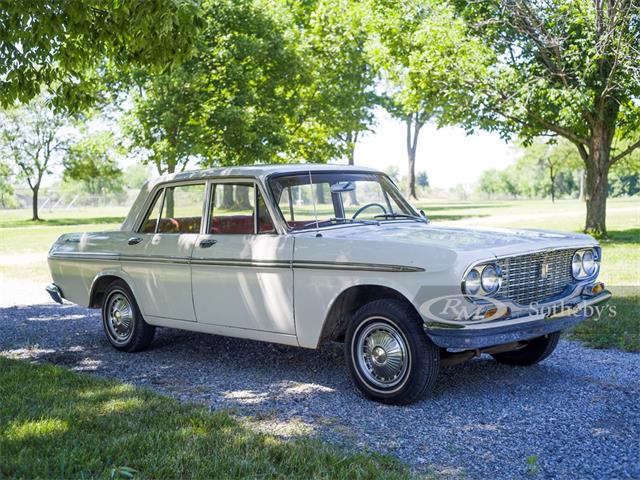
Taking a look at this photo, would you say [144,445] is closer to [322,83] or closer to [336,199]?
[336,199]

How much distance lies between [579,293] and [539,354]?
849 millimetres

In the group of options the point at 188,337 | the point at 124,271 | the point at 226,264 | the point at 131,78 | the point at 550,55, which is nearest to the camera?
the point at 226,264

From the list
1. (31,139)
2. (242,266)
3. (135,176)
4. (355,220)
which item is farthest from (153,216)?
(135,176)

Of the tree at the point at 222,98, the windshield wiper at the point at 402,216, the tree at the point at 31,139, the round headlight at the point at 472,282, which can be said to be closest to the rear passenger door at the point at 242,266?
the windshield wiper at the point at 402,216

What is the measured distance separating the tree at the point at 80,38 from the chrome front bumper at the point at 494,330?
4.72 m

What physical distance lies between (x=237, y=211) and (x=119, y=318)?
199cm

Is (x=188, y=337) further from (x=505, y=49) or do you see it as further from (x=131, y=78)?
(x=131, y=78)

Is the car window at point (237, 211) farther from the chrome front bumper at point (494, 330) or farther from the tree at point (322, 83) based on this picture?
the tree at point (322, 83)

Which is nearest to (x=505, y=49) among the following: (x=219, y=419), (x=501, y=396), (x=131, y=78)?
(x=131, y=78)

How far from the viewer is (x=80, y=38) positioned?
33.2ft

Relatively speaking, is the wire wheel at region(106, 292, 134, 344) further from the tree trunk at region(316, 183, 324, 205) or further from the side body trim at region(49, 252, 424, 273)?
the tree trunk at region(316, 183, 324, 205)

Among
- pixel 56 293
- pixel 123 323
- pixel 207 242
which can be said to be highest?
pixel 207 242

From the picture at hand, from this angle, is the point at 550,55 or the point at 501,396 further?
the point at 550,55

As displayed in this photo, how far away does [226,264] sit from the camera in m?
6.27
